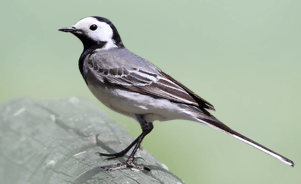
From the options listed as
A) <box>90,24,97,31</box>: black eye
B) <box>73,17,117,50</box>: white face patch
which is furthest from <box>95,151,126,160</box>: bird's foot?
<box>90,24,97,31</box>: black eye

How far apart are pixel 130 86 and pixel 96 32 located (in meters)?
0.56

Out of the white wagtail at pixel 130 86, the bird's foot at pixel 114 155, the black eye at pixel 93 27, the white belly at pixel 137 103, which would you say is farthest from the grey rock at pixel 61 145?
the black eye at pixel 93 27

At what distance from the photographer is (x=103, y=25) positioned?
9.57 ft

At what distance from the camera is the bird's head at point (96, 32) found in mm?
2871

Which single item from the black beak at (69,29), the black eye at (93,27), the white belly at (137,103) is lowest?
the white belly at (137,103)

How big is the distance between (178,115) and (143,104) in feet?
0.97

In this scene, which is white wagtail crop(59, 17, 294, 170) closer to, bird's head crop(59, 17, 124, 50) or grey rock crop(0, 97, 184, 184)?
bird's head crop(59, 17, 124, 50)

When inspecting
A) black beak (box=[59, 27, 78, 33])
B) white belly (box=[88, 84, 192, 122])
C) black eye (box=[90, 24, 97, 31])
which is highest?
black eye (box=[90, 24, 97, 31])

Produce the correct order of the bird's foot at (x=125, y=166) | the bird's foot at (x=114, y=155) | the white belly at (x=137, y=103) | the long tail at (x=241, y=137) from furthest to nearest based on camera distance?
the bird's foot at (x=114, y=155), the bird's foot at (x=125, y=166), the white belly at (x=137, y=103), the long tail at (x=241, y=137)

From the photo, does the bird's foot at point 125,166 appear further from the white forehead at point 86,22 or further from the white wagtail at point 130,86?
the white forehead at point 86,22

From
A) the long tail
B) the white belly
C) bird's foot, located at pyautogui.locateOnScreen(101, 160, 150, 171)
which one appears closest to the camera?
the long tail

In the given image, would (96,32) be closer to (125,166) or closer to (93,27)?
(93,27)

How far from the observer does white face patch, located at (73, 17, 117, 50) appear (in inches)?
113

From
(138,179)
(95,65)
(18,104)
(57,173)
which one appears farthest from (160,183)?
(18,104)
